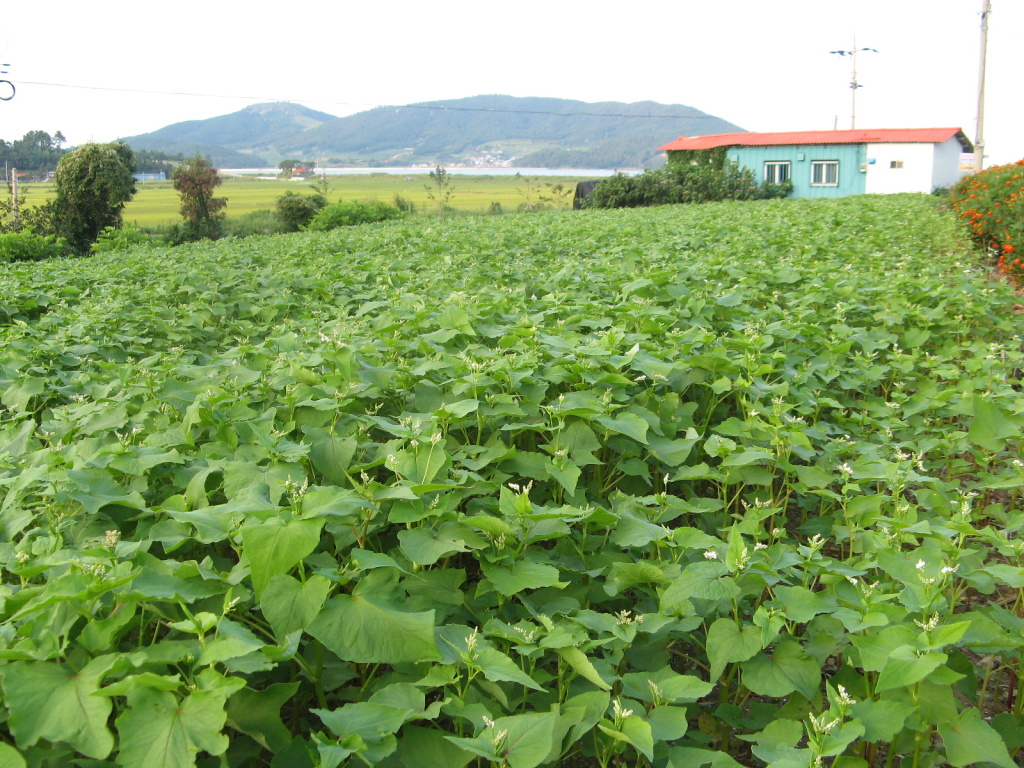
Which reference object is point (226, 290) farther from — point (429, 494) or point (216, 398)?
point (429, 494)

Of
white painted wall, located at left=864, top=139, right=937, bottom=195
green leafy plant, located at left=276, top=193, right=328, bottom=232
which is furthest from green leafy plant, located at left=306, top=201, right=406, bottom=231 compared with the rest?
white painted wall, located at left=864, top=139, right=937, bottom=195

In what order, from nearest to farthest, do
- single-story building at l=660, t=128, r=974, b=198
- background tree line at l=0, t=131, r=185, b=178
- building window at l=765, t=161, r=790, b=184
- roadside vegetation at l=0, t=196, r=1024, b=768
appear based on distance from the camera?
roadside vegetation at l=0, t=196, r=1024, b=768, single-story building at l=660, t=128, r=974, b=198, building window at l=765, t=161, r=790, b=184, background tree line at l=0, t=131, r=185, b=178

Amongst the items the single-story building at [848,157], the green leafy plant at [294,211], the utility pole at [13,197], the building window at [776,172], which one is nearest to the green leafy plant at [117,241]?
the utility pole at [13,197]

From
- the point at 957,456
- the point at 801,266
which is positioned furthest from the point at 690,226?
the point at 957,456

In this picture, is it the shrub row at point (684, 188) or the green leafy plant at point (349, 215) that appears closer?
the green leafy plant at point (349, 215)

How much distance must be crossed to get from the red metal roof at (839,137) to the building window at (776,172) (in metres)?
1.00

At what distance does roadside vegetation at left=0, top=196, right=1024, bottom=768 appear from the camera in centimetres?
152

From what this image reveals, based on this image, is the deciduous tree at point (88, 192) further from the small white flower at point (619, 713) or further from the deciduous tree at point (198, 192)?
the small white flower at point (619, 713)

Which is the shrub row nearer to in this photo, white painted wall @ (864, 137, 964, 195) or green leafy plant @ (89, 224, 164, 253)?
white painted wall @ (864, 137, 964, 195)

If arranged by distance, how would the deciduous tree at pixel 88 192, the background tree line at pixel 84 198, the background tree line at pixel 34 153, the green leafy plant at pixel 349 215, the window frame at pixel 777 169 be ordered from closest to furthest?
1. the background tree line at pixel 84 198
2. the deciduous tree at pixel 88 192
3. the green leafy plant at pixel 349 215
4. the window frame at pixel 777 169
5. the background tree line at pixel 34 153

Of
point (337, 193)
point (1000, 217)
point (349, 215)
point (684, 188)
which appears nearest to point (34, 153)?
point (337, 193)

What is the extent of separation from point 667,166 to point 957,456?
36.8 metres

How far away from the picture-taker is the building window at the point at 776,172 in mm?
38156

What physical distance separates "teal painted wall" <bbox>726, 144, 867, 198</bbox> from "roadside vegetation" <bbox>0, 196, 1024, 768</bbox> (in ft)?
119
